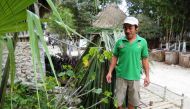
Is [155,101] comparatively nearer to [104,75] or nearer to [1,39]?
[104,75]

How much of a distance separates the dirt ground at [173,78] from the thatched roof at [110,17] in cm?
619

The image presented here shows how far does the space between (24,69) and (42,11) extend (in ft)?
4.11

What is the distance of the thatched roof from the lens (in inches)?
722

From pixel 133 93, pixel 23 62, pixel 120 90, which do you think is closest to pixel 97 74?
pixel 120 90

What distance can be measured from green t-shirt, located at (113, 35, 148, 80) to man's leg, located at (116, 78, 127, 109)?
0.07 metres

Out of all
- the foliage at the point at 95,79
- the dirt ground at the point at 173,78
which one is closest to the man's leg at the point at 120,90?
the foliage at the point at 95,79

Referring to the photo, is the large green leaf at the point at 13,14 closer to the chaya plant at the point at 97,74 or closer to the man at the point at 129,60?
the man at the point at 129,60

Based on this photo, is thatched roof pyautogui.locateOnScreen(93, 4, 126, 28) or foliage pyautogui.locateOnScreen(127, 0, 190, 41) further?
thatched roof pyautogui.locateOnScreen(93, 4, 126, 28)

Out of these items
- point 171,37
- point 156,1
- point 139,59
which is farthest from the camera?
point 171,37

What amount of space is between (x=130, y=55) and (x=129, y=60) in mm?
54

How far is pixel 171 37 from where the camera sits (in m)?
16.5

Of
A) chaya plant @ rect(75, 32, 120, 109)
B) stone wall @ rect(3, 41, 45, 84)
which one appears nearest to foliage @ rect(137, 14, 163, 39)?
stone wall @ rect(3, 41, 45, 84)

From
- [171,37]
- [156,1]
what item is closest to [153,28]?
[171,37]

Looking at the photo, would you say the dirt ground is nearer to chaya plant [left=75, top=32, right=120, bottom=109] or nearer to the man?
chaya plant [left=75, top=32, right=120, bottom=109]
